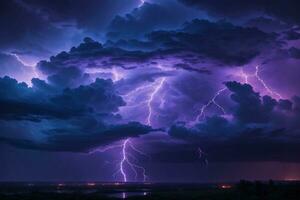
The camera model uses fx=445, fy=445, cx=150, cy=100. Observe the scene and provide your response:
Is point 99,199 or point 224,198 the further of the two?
point 99,199

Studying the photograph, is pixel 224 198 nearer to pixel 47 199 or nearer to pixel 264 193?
pixel 264 193

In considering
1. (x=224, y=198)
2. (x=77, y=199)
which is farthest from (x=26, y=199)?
(x=224, y=198)

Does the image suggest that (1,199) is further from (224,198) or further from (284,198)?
(284,198)

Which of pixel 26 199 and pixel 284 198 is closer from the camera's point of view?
pixel 284 198

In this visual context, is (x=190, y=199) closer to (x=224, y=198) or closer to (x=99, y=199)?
(x=224, y=198)

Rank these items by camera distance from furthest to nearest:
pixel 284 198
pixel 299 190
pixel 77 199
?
pixel 77 199 → pixel 299 190 → pixel 284 198

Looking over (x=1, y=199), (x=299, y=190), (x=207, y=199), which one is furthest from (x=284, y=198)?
(x=1, y=199)

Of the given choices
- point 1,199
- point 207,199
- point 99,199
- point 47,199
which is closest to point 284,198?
point 207,199

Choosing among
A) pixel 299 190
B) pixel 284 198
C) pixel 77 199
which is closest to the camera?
pixel 284 198
